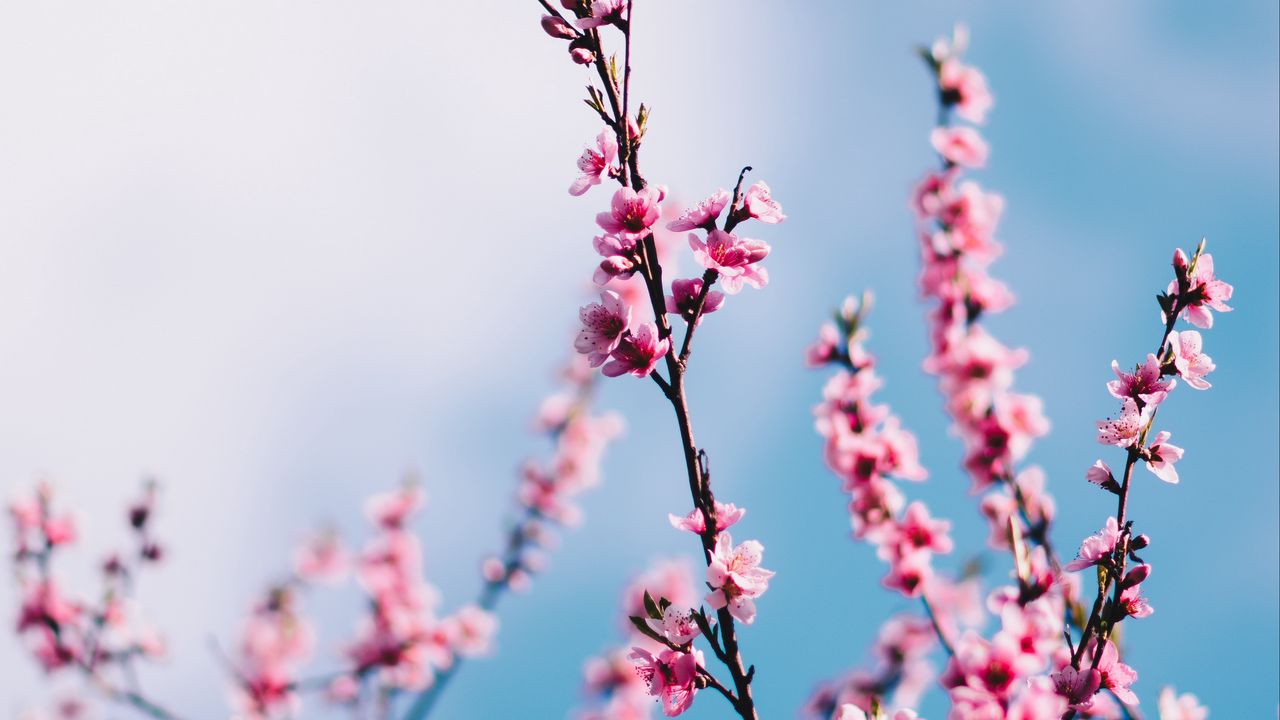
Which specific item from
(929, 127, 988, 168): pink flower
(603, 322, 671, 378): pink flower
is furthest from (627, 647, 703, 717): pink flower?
(929, 127, 988, 168): pink flower

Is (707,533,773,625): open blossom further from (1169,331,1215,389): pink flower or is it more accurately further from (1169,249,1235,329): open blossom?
(1169,249,1235,329): open blossom

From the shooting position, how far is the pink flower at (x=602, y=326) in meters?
2.36

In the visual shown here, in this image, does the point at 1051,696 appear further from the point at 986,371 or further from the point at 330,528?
the point at 330,528

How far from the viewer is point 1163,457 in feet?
8.39

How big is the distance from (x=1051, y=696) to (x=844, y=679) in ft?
14.3

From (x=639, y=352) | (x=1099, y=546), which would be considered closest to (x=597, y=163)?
(x=639, y=352)

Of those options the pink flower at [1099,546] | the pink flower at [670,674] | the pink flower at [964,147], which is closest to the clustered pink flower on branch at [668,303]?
the pink flower at [670,674]

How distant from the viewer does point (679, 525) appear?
2.32 metres

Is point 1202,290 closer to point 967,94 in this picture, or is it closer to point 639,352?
point 639,352

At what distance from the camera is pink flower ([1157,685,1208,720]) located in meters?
3.02

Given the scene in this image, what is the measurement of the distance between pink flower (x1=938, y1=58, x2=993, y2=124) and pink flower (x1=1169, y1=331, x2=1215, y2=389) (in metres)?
2.91

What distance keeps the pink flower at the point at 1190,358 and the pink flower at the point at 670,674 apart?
175cm

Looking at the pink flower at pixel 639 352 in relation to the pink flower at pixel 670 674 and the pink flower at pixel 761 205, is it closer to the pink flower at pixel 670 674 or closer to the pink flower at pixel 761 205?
the pink flower at pixel 761 205

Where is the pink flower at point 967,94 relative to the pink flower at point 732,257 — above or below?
above
